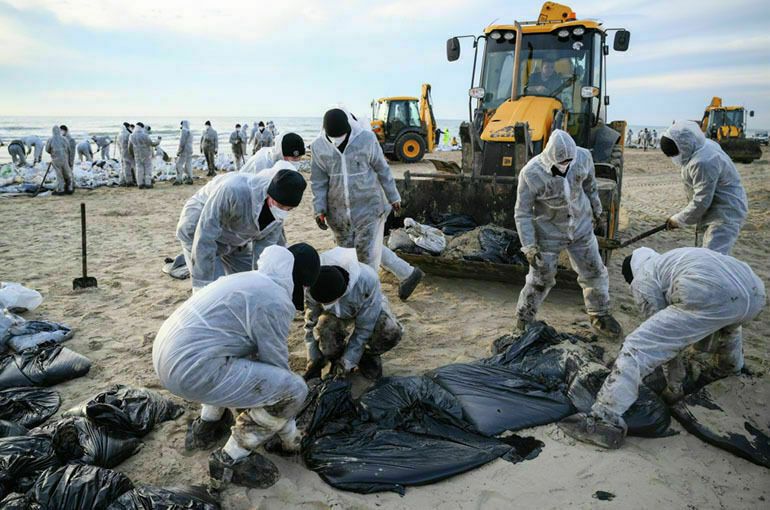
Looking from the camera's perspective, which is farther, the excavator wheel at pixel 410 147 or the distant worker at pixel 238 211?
the excavator wheel at pixel 410 147

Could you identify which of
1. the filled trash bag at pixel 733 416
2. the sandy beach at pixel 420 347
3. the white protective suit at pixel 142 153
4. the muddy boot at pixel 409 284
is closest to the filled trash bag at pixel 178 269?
the sandy beach at pixel 420 347

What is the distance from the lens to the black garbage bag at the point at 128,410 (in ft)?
9.36

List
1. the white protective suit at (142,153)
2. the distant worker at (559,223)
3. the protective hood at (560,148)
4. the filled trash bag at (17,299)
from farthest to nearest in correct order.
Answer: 1. the white protective suit at (142,153)
2. the filled trash bag at (17,299)
3. the distant worker at (559,223)
4. the protective hood at (560,148)

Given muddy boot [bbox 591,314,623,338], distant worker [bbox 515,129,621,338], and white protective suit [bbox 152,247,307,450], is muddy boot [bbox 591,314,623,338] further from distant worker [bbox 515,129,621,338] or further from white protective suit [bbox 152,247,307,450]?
white protective suit [bbox 152,247,307,450]

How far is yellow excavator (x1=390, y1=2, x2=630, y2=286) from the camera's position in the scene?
19.4 feet

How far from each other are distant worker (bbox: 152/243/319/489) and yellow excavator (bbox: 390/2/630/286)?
288 centimetres

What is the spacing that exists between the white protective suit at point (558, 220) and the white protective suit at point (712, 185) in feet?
2.52

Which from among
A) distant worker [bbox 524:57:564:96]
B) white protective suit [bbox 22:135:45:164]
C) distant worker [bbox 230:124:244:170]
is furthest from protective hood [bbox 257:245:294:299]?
white protective suit [bbox 22:135:45:164]

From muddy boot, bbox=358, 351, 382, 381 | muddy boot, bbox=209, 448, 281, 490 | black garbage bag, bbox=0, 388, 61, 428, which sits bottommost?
muddy boot, bbox=209, 448, 281, 490

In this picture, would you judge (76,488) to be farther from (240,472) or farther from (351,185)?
(351,185)

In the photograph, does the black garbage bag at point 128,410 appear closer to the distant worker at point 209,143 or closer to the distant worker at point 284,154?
the distant worker at point 284,154

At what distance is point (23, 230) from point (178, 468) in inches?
297

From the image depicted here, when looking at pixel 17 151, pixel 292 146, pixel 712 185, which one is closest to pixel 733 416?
pixel 712 185

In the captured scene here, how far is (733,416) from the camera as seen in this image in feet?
9.95
